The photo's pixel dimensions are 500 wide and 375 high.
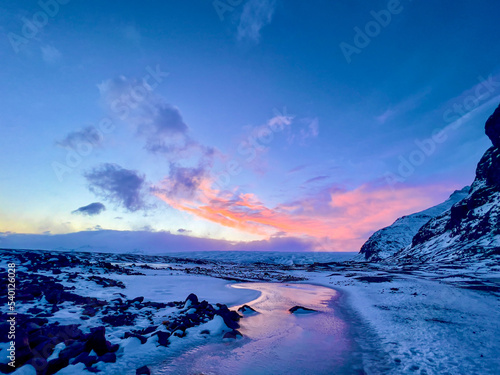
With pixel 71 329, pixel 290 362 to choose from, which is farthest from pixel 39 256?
pixel 290 362

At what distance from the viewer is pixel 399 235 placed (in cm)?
15638

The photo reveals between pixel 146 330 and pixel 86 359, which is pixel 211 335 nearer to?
pixel 146 330

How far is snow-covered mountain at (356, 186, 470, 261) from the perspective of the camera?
14525 centimetres

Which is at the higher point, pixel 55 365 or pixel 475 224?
pixel 475 224

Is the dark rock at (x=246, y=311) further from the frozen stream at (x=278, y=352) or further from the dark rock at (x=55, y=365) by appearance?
the dark rock at (x=55, y=365)

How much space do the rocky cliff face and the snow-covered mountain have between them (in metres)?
35.8

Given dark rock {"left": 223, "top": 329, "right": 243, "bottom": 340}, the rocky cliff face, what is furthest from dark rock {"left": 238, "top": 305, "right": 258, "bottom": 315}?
the rocky cliff face

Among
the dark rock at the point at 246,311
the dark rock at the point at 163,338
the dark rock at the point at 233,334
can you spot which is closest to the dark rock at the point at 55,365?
the dark rock at the point at 163,338

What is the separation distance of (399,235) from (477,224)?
85.0m

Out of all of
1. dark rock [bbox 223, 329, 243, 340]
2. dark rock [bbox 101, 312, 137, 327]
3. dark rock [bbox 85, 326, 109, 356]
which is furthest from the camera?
dark rock [bbox 101, 312, 137, 327]

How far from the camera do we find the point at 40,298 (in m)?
12.4

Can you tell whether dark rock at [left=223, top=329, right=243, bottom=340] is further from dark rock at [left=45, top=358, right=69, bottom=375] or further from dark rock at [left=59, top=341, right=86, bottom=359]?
dark rock at [left=45, top=358, right=69, bottom=375]

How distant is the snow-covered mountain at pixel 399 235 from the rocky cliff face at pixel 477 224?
3578cm

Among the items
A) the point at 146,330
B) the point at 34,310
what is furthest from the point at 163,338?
the point at 34,310
